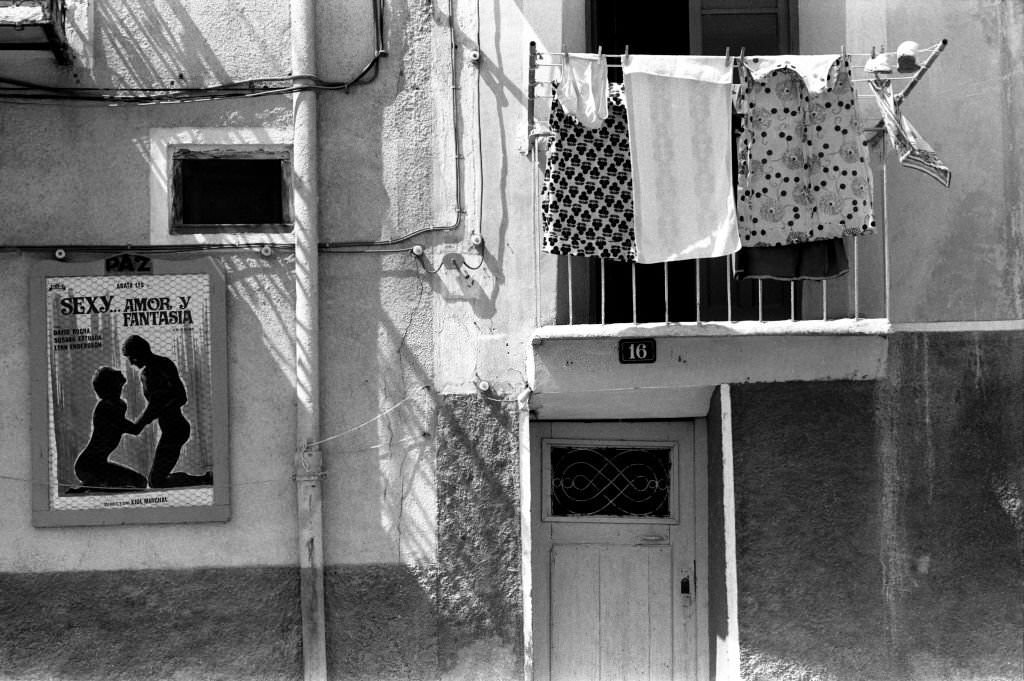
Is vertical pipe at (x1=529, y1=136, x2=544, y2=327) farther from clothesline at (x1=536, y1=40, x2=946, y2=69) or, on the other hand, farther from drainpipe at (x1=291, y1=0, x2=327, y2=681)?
drainpipe at (x1=291, y1=0, x2=327, y2=681)

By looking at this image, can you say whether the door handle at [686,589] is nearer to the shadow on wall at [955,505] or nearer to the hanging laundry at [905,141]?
the shadow on wall at [955,505]

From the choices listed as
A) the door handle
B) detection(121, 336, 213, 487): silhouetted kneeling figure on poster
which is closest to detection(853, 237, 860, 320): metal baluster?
the door handle

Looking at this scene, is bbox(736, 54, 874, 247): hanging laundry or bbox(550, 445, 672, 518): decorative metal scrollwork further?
bbox(550, 445, 672, 518): decorative metal scrollwork

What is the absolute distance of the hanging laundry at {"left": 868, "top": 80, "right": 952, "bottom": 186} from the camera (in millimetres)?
6176

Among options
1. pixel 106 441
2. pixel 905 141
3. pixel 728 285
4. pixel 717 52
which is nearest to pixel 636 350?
pixel 728 285

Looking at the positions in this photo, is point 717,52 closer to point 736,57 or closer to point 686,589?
point 736,57

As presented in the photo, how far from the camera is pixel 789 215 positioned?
6609 mm

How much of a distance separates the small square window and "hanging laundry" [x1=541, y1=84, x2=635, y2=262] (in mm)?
1724

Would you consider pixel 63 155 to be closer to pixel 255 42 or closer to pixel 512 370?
pixel 255 42

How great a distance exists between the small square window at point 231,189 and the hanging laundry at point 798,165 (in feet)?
9.38

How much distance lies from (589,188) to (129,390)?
10.1ft

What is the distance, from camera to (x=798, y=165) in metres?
6.61

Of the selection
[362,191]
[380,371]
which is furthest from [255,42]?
[380,371]

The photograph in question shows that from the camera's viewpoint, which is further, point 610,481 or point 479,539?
point 610,481
